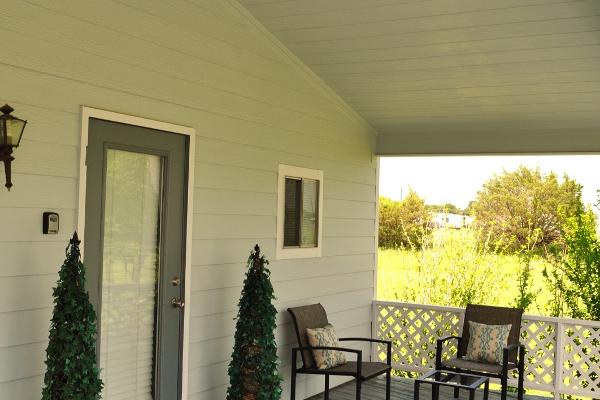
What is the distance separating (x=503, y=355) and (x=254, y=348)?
2.22 metres

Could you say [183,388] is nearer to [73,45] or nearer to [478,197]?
[73,45]

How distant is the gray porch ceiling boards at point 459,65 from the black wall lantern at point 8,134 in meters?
2.23

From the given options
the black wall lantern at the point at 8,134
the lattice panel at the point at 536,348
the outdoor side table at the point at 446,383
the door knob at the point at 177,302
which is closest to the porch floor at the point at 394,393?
the lattice panel at the point at 536,348

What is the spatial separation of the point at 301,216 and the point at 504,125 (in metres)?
2.04

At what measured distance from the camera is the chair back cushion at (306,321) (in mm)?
5805

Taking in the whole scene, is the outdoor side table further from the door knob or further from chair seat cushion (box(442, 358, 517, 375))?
the door knob

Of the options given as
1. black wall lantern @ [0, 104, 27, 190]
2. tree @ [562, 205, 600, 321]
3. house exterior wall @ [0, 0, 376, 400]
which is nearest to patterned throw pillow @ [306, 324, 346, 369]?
house exterior wall @ [0, 0, 376, 400]

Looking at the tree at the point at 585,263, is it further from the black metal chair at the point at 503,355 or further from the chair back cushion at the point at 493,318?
the chair back cushion at the point at 493,318

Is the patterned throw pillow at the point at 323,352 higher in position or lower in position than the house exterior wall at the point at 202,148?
lower

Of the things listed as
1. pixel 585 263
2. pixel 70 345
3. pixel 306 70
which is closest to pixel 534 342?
pixel 585 263

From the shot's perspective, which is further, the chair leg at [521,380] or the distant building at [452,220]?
the distant building at [452,220]

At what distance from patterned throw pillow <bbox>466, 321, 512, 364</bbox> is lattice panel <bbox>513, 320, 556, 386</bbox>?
1.51 feet

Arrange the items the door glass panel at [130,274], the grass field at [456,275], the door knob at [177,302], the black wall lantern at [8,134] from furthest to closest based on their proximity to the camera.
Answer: the grass field at [456,275] → the door knob at [177,302] → the door glass panel at [130,274] → the black wall lantern at [8,134]

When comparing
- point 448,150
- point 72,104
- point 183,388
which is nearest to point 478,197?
point 448,150
